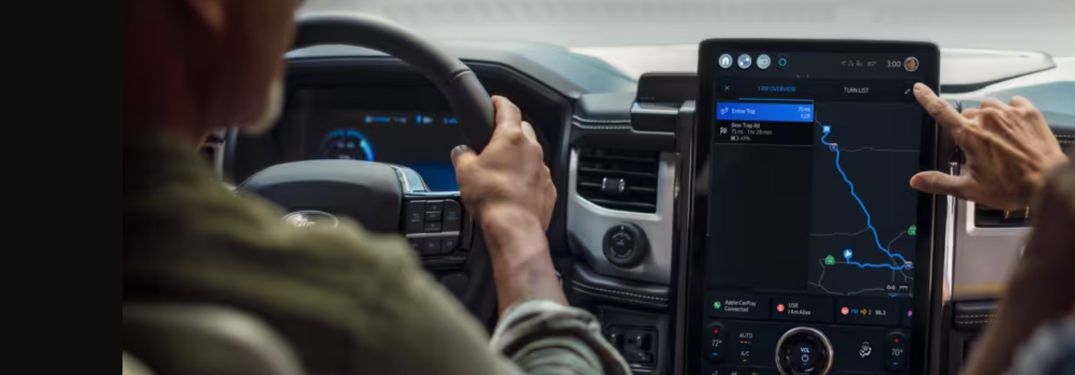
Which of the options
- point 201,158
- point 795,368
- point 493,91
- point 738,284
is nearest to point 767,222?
point 738,284

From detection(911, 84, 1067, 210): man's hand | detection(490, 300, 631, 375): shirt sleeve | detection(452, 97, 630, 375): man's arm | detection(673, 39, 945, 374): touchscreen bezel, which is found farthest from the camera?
detection(673, 39, 945, 374): touchscreen bezel

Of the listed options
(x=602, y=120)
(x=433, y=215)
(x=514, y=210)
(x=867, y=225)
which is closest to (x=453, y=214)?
(x=433, y=215)

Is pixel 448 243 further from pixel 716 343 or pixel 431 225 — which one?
pixel 716 343

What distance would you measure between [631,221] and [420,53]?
52cm

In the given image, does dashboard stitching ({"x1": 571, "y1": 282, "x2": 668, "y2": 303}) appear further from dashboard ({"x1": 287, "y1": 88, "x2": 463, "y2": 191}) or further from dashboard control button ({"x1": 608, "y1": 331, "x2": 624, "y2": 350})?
dashboard ({"x1": 287, "y1": 88, "x2": 463, "y2": 191})

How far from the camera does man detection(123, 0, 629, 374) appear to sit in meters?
0.63

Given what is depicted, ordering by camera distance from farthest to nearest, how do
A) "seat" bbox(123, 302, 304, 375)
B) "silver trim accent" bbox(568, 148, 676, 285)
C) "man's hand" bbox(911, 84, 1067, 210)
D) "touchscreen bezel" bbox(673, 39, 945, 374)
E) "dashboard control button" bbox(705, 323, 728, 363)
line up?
"silver trim accent" bbox(568, 148, 676, 285) < "dashboard control button" bbox(705, 323, 728, 363) < "touchscreen bezel" bbox(673, 39, 945, 374) < "man's hand" bbox(911, 84, 1067, 210) < "seat" bbox(123, 302, 304, 375)

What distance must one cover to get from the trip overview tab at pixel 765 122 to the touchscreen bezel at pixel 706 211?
0.02 meters

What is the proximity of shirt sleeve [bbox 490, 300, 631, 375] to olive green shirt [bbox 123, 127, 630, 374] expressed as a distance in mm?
259

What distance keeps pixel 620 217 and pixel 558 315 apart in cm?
77

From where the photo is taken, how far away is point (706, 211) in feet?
5.05

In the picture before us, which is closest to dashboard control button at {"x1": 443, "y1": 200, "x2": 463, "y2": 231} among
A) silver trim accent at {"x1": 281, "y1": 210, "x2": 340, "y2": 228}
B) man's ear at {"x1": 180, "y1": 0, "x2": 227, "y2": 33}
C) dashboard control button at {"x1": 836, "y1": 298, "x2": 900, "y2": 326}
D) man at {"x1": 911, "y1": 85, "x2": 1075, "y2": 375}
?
silver trim accent at {"x1": 281, "y1": 210, "x2": 340, "y2": 228}

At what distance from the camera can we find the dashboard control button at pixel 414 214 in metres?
1.61

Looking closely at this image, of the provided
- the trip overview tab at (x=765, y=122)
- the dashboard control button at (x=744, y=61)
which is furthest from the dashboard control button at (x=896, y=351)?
the dashboard control button at (x=744, y=61)
